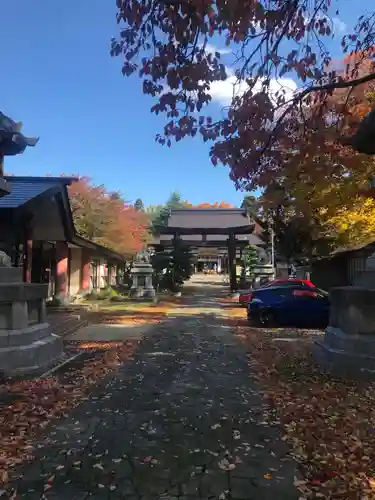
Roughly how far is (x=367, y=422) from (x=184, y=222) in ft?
113

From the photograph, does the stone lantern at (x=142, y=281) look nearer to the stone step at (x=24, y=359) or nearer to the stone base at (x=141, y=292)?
the stone base at (x=141, y=292)

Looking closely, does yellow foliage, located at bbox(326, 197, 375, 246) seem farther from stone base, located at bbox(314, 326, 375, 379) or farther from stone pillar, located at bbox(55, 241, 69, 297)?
stone pillar, located at bbox(55, 241, 69, 297)

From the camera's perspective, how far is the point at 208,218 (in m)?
39.9

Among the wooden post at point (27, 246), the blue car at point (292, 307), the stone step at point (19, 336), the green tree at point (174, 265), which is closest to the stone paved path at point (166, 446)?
the stone step at point (19, 336)

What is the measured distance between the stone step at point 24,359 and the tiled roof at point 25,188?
5.84 metres

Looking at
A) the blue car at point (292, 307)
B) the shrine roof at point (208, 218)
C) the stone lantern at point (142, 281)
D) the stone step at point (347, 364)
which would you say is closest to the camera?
the stone step at point (347, 364)

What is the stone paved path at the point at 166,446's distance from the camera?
3.48 meters

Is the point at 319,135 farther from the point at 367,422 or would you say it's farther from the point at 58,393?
the point at 58,393

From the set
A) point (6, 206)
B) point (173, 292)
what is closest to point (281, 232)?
point (173, 292)

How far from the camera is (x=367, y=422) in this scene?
196 inches

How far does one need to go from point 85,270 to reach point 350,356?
22.8 m

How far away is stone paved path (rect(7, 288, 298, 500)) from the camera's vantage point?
11.4 feet

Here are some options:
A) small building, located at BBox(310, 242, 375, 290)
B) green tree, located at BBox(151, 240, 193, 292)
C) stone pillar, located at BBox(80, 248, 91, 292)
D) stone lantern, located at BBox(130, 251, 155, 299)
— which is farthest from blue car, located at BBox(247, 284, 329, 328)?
green tree, located at BBox(151, 240, 193, 292)

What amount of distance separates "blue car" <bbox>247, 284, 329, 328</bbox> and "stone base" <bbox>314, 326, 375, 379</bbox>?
7414 millimetres
